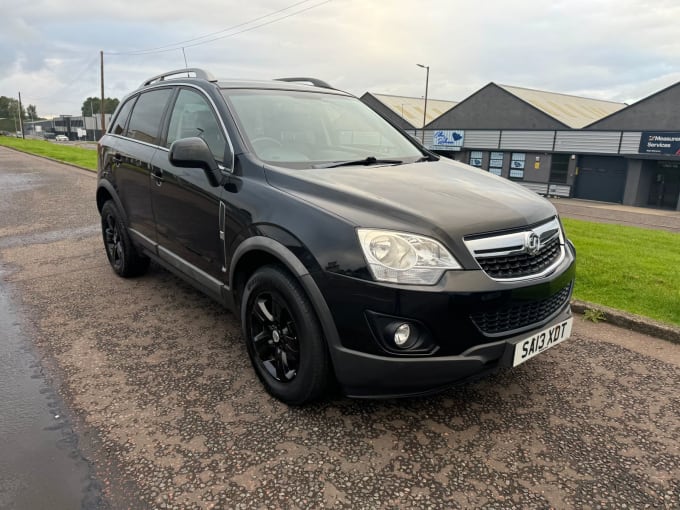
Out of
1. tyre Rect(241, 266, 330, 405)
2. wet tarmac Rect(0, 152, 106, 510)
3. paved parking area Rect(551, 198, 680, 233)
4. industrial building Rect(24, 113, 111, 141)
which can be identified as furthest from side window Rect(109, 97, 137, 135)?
industrial building Rect(24, 113, 111, 141)

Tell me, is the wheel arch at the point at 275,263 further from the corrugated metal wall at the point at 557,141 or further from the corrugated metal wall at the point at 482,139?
the corrugated metal wall at the point at 482,139

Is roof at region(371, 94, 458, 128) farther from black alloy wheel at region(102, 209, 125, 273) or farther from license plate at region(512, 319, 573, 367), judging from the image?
license plate at region(512, 319, 573, 367)

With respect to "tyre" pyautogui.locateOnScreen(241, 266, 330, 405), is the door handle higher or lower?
higher

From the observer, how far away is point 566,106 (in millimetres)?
41906

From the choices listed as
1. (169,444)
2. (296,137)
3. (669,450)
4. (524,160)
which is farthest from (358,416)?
(524,160)

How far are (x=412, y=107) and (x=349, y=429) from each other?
5308cm

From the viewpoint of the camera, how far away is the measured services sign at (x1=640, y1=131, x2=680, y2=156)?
2948 cm

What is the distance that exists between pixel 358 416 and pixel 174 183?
7.08 ft

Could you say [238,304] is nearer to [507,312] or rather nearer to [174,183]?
[174,183]

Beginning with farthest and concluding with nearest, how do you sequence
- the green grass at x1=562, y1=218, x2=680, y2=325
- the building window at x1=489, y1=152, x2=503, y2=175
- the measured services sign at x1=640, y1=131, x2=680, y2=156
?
1. the building window at x1=489, y1=152, x2=503, y2=175
2. the measured services sign at x1=640, y1=131, x2=680, y2=156
3. the green grass at x1=562, y1=218, x2=680, y2=325

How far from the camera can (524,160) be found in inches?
1487

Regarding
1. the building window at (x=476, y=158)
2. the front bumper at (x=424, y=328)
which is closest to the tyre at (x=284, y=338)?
the front bumper at (x=424, y=328)

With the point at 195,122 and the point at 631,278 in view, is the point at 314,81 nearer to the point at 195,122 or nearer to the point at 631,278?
the point at 195,122

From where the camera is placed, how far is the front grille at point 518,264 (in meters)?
2.43
